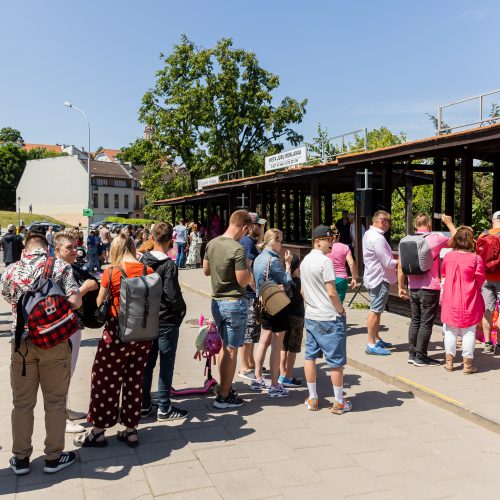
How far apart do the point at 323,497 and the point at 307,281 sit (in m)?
2.05

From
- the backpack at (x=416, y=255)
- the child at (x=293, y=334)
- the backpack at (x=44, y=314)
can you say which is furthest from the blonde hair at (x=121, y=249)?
the backpack at (x=416, y=255)

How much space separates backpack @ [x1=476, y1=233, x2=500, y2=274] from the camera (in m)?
6.55

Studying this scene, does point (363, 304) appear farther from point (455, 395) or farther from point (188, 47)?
point (188, 47)

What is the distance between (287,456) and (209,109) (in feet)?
109

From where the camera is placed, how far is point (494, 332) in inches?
→ 273

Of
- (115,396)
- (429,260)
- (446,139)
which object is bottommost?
(115,396)

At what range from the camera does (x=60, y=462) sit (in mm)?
3820

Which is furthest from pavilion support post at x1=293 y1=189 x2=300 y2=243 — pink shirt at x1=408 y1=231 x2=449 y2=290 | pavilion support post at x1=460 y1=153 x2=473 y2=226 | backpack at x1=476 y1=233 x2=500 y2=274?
pink shirt at x1=408 y1=231 x2=449 y2=290

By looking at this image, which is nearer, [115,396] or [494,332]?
[115,396]

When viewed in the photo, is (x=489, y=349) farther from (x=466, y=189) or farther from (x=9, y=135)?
(x=9, y=135)

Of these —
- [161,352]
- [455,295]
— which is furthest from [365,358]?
[161,352]

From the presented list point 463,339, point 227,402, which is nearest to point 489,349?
point 463,339

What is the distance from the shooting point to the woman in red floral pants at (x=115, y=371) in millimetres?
4137

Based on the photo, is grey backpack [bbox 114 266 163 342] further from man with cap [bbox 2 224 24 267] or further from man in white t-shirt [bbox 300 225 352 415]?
man with cap [bbox 2 224 24 267]
